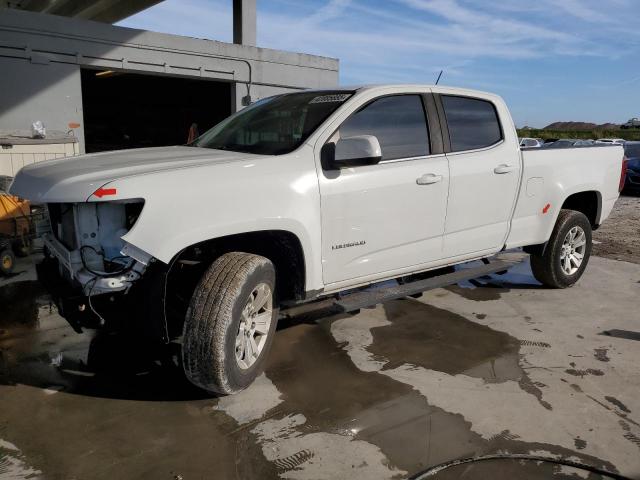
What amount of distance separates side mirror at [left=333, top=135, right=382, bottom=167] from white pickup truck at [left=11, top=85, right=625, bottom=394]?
13 millimetres

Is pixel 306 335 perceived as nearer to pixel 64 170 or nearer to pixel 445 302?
pixel 445 302

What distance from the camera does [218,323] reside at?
10.4 feet

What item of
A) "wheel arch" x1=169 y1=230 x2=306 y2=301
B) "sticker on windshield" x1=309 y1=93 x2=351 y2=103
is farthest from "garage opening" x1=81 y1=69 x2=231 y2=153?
"wheel arch" x1=169 y1=230 x2=306 y2=301

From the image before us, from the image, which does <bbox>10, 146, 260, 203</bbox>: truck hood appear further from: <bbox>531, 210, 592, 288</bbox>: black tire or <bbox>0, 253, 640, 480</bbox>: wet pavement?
<bbox>531, 210, 592, 288</bbox>: black tire

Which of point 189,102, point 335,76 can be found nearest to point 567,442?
point 335,76

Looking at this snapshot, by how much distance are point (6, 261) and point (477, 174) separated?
5.22 m

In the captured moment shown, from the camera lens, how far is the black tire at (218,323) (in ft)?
10.4

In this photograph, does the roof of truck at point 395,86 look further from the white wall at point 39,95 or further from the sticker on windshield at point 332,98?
the white wall at point 39,95

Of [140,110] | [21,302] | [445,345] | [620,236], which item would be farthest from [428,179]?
[140,110]

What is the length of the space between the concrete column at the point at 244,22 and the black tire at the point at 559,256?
12.3m

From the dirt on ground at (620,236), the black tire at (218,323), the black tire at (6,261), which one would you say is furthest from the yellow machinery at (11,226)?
the dirt on ground at (620,236)

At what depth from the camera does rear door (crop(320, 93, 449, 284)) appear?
376 cm

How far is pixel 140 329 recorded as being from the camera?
322 centimetres

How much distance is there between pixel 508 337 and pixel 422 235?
117cm
